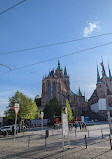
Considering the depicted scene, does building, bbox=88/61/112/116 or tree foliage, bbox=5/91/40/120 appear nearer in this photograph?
tree foliage, bbox=5/91/40/120

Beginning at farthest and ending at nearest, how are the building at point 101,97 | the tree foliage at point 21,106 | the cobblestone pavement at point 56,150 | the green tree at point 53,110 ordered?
the building at point 101,97
the green tree at point 53,110
the tree foliage at point 21,106
the cobblestone pavement at point 56,150

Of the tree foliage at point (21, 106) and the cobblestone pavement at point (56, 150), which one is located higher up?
the tree foliage at point (21, 106)

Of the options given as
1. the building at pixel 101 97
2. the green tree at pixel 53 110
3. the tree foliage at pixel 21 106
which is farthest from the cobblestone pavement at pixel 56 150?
the building at pixel 101 97

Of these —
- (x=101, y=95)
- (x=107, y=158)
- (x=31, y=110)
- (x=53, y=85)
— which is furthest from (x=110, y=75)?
(x=107, y=158)

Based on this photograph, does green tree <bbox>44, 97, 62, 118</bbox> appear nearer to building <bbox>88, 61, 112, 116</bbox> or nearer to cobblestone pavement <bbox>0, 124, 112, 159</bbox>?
building <bbox>88, 61, 112, 116</bbox>

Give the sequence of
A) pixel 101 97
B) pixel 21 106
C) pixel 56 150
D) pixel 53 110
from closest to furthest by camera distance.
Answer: pixel 56 150 → pixel 21 106 → pixel 53 110 → pixel 101 97

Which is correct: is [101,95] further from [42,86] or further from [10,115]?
[10,115]

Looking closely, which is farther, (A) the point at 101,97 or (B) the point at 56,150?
(A) the point at 101,97

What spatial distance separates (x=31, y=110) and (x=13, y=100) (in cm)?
389

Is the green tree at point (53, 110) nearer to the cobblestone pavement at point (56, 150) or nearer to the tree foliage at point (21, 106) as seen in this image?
the tree foliage at point (21, 106)

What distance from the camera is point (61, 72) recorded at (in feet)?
332

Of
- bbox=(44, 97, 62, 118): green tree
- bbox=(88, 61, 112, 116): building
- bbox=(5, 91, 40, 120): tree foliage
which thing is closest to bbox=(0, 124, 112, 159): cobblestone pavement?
bbox=(5, 91, 40, 120): tree foliage

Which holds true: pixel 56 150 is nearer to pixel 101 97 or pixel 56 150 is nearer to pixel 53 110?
pixel 53 110

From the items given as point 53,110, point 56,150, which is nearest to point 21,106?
point 56,150
